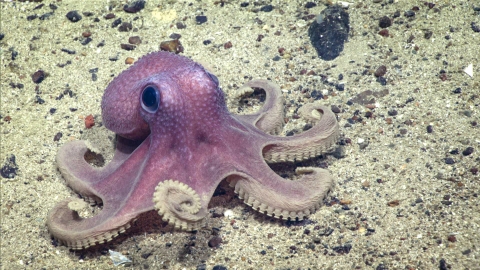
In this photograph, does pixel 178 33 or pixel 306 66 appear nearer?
pixel 306 66

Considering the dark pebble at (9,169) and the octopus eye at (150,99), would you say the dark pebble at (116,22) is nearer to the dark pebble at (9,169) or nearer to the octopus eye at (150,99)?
the dark pebble at (9,169)

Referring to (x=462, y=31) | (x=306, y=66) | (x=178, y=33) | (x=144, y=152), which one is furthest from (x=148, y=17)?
(x=462, y=31)

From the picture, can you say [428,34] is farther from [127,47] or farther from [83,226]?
[83,226]

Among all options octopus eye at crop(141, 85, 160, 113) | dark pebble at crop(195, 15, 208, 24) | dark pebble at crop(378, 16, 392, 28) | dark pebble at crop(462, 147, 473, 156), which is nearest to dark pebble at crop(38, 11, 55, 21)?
dark pebble at crop(195, 15, 208, 24)

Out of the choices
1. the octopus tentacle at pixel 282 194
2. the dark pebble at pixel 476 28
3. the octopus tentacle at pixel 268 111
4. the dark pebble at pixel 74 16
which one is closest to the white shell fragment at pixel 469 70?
the dark pebble at pixel 476 28

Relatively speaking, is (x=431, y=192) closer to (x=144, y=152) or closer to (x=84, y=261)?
(x=144, y=152)

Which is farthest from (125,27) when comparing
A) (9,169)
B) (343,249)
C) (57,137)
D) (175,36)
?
(343,249)
